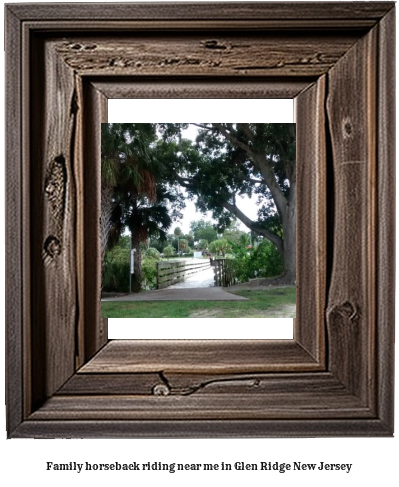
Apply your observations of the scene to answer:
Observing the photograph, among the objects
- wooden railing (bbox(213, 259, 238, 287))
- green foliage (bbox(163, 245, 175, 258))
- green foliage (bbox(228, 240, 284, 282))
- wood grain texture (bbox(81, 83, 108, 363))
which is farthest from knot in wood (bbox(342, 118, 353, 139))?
wood grain texture (bbox(81, 83, 108, 363))

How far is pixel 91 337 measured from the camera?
1376mm

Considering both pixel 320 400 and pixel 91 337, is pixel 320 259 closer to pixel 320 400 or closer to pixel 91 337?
pixel 320 400

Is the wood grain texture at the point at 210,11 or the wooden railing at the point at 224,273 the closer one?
the wood grain texture at the point at 210,11

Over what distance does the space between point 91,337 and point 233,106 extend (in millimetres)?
821

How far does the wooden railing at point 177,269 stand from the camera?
1403 mm

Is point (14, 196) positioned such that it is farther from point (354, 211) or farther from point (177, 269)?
point (354, 211)

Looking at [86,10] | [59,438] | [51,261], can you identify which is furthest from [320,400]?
[86,10]

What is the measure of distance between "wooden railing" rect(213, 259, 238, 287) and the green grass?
0.13 ft

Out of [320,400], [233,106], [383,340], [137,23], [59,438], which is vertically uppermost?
[137,23]

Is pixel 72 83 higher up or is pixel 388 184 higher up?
pixel 72 83

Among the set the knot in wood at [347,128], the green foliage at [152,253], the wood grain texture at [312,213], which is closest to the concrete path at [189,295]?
the green foliage at [152,253]

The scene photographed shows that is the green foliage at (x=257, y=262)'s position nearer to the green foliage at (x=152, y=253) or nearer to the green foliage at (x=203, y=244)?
the green foliage at (x=203, y=244)

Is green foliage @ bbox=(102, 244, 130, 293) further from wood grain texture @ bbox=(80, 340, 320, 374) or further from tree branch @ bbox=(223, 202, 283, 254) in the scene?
tree branch @ bbox=(223, 202, 283, 254)

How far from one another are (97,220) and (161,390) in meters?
0.54
